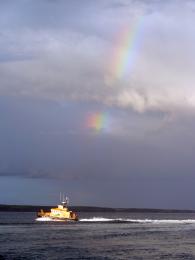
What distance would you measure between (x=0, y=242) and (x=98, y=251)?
2174cm

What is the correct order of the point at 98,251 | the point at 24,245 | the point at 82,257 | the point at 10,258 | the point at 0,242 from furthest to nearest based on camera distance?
the point at 0,242 → the point at 24,245 → the point at 98,251 → the point at 82,257 → the point at 10,258

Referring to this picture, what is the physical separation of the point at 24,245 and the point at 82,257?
66.0 ft

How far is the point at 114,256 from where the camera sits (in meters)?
74.2

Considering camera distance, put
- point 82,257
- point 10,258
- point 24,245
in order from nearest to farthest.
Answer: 1. point 10,258
2. point 82,257
3. point 24,245

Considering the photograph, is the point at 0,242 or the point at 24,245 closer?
the point at 24,245

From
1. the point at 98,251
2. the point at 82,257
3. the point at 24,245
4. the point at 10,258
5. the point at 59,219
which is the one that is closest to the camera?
the point at 10,258

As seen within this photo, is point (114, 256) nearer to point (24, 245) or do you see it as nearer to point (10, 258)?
point (10, 258)

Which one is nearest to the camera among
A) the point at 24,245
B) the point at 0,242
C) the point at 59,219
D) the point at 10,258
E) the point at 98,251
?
the point at 10,258

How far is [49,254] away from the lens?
75188 millimetres

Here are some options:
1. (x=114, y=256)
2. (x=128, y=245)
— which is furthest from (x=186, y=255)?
(x=128, y=245)

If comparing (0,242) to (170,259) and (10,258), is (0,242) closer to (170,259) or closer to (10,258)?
(10,258)

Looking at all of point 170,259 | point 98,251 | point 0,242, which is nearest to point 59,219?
point 0,242

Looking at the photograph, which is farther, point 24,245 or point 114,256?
point 24,245

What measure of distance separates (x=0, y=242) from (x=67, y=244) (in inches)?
459
